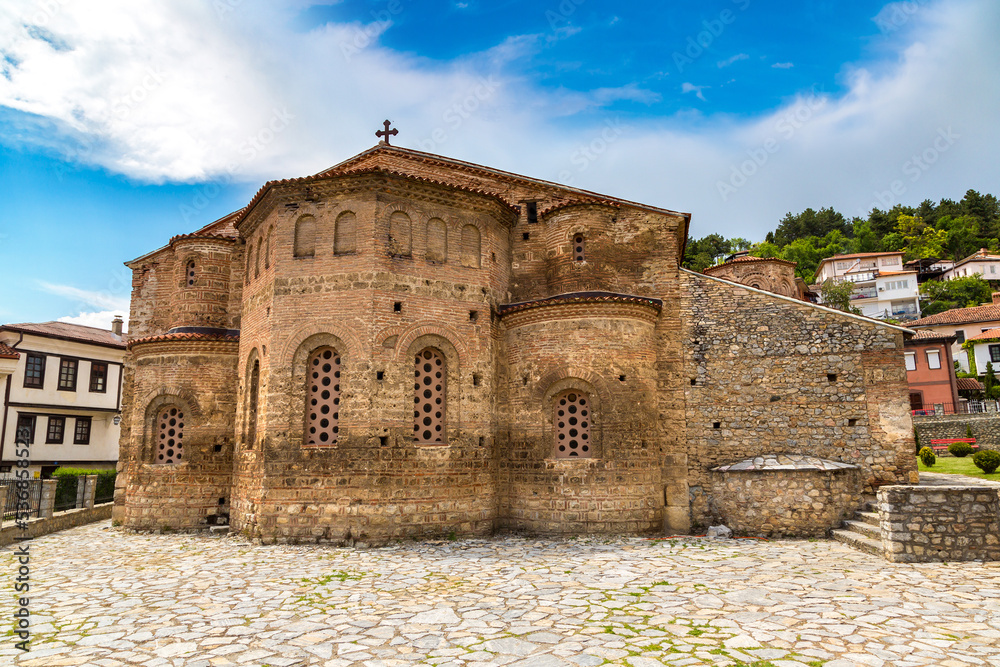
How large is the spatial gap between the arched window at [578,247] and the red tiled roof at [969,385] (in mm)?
37694

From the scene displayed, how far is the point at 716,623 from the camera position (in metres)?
6.34

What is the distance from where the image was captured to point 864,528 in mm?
10891

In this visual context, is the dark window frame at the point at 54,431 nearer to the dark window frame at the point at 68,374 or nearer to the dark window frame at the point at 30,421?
the dark window frame at the point at 30,421

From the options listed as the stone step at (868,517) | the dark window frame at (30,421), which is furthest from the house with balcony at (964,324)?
the dark window frame at (30,421)

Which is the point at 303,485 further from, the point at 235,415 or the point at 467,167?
the point at 467,167

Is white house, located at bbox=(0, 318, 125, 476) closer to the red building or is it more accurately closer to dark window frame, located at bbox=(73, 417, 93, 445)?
dark window frame, located at bbox=(73, 417, 93, 445)

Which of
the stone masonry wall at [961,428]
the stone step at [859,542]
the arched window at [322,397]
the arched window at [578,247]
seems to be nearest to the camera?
the stone step at [859,542]

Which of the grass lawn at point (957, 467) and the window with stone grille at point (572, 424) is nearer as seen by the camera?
the window with stone grille at point (572, 424)

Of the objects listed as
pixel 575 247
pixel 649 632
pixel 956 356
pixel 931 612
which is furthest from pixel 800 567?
pixel 956 356

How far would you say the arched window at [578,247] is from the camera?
14281 mm

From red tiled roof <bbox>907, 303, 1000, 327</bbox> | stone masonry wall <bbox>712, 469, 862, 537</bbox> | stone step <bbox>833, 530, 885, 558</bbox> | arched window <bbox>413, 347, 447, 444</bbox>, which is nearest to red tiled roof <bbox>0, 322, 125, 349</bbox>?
arched window <bbox>413, 347, 447, 444</bbox>

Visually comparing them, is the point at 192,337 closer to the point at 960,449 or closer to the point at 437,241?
the point at 437,241

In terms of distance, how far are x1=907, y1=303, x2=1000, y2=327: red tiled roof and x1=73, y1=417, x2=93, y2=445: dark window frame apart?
53.5 m

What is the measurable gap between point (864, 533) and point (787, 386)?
11.1 feet
